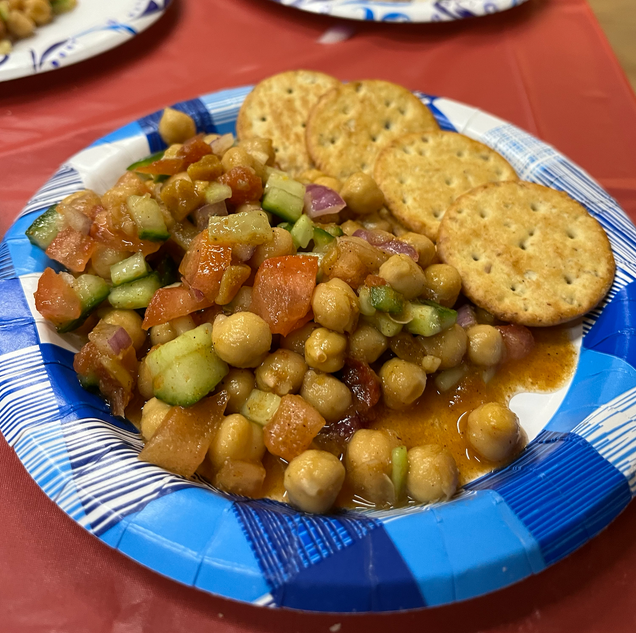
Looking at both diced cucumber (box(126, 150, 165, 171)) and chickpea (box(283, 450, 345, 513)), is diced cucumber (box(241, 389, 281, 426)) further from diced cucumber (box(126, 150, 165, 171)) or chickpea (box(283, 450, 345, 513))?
diced cucumber (box(126, 150, 165, 171))

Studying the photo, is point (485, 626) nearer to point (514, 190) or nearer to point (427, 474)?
point (427, 474)

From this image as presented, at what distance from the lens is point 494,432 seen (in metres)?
1.97

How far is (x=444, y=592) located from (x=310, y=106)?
2735 millimetres

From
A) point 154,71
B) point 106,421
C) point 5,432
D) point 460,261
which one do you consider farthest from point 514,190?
point 154,71

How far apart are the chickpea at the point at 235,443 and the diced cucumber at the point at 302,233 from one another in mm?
751

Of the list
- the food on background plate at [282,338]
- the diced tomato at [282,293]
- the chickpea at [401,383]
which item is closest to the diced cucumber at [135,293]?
the food on background plate at [282,338]

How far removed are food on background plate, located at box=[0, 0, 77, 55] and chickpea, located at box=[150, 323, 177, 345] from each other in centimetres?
282

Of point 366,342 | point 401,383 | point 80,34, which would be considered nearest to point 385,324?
point 366,342

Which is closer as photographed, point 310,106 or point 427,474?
point 427,474

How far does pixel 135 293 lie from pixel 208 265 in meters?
0.35

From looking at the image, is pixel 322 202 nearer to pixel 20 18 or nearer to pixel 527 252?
pixel 527 252

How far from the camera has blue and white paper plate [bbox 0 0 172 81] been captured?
11.8 ft

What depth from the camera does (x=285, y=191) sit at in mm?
2363

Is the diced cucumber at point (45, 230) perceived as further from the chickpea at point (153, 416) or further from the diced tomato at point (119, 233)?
the chickpea at point (153, 416)
